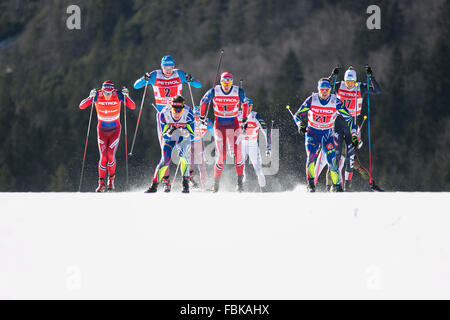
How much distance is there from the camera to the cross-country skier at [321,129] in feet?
39.3

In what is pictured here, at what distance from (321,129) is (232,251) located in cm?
599

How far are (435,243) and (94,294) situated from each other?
2.87 meters

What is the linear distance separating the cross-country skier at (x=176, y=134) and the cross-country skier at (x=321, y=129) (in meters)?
1.77

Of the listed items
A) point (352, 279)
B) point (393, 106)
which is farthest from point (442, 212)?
point (393, 106)

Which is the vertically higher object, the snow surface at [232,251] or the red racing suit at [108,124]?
the red racing suit at [108,124]

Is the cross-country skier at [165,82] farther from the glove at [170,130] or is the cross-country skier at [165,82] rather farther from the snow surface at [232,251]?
the snow surface at [232,251]

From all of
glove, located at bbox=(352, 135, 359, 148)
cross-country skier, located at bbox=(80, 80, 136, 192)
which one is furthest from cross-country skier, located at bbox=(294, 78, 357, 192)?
cross-country skier, located at bbox=(80, 80, 136, 192)

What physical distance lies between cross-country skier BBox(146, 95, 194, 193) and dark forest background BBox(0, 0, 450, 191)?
18082 millimetres

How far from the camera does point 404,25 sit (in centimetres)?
4500

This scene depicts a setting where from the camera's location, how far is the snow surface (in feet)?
20.5

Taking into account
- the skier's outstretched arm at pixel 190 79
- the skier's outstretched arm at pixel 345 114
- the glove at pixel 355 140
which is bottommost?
the glove at pixel 355 140

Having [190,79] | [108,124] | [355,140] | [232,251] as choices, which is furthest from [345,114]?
[232,251]

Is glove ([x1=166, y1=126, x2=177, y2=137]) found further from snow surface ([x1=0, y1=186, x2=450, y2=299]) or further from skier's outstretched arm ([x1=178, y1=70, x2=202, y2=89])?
snow surface ([x1=0, y1=186, x2=450, y2=299])

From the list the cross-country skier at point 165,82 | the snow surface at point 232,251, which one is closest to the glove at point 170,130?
the cross-country skier at point 165,82
